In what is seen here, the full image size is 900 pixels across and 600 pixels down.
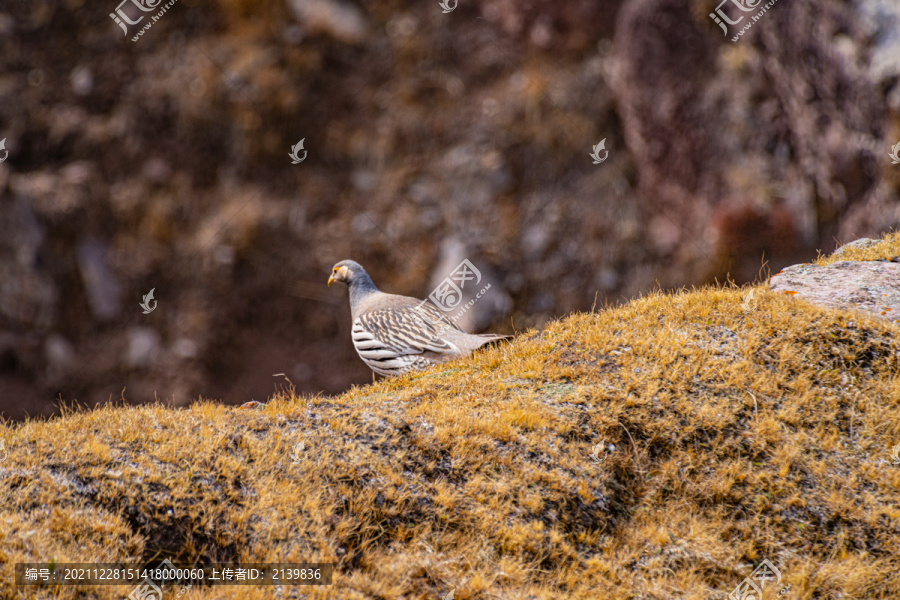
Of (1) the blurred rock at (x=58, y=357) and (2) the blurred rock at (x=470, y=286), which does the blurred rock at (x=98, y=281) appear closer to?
(1) the blurred rock at (x=58, y=357)

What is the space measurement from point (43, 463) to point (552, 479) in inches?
203

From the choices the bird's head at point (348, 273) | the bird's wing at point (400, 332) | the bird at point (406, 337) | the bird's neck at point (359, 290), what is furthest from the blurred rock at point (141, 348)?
the bird's wing at point (400, 332)

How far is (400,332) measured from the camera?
12.4m

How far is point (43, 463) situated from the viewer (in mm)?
5906

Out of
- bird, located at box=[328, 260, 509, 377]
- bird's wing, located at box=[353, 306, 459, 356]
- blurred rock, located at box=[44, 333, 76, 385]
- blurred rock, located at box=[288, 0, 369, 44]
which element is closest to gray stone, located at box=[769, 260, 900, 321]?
bird, located at box=[328, 260, 509, 377]

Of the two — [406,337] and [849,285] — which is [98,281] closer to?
[406,337]

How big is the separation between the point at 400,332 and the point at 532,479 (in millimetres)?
5964

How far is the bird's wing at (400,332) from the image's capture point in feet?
39.0

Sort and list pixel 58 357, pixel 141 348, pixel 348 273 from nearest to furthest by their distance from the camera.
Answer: pixel 348 273 < pixel 58 357 < pixel 141 348

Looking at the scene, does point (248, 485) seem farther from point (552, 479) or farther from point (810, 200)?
point (810, 200)

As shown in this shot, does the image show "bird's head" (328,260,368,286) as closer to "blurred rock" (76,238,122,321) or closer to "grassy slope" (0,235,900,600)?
"grassy slope" (0,235,900,600)

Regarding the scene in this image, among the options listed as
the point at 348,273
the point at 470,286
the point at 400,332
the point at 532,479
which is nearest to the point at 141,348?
the point at 470,286

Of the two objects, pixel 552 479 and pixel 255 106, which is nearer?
pixel 552 479

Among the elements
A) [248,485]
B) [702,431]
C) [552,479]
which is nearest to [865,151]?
[702,431]
